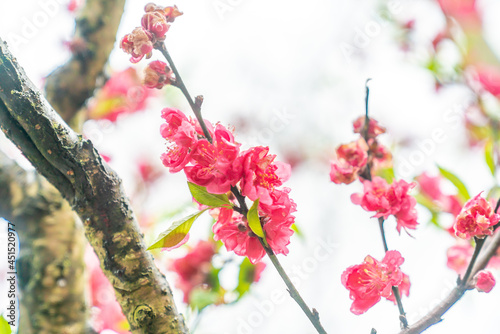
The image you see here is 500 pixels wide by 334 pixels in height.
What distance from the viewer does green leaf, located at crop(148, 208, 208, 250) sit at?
50 cm

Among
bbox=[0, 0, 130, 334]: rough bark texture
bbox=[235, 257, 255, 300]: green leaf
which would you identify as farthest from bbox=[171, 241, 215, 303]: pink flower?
bbox=[0, 0, 130, 334]: rough bark texture

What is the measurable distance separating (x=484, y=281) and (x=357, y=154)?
0.83 ft

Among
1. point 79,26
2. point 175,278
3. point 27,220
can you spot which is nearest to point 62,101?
point 79,26

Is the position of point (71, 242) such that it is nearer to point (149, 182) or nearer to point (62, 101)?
point (62, 101)

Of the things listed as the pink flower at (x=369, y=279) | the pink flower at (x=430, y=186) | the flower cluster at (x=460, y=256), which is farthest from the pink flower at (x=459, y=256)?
the pink flower at (x=369, y=279)

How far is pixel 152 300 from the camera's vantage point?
0.55 metres

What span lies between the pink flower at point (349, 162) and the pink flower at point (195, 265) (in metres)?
0.54

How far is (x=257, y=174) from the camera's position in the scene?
50 cm

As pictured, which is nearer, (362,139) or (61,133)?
(61,133)

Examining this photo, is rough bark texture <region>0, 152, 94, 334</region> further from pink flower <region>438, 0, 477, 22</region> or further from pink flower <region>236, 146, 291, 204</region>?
pink flower <region>438, 0, 477, 22</region>

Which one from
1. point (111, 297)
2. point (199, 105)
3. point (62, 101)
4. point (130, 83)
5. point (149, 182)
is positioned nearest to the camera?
point (199, 105)

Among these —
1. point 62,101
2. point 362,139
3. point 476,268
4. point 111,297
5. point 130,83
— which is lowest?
point 476,268

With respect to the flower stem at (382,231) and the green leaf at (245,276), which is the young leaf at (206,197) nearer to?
the flower stem at (382,231)

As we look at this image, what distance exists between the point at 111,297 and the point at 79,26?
794mm
